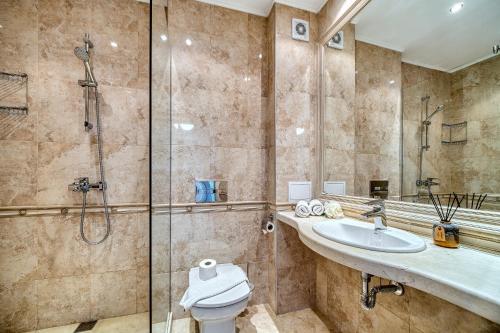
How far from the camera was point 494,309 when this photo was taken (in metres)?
0.49

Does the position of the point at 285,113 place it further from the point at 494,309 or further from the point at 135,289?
the point at 135,289

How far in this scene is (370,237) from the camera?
1130mm

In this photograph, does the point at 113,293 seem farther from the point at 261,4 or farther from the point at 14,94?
the point at 261,4

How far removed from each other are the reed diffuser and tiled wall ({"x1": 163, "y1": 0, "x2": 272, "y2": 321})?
1.14 m

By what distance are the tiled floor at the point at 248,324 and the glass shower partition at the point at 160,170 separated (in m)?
0.18

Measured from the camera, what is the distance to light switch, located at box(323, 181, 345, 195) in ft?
5.18

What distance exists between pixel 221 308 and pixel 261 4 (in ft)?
7.40

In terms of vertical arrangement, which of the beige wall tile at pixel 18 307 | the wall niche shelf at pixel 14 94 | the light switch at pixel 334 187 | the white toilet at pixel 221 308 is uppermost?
the wall niche shelf at pixel 14 94

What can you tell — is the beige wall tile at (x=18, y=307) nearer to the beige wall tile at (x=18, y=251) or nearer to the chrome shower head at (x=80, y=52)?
the beige wall tile at (x=18, y=251)

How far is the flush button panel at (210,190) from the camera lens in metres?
1.63

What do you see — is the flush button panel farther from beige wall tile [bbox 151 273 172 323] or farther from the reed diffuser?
the reed diffuser

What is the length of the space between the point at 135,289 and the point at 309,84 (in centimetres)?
221

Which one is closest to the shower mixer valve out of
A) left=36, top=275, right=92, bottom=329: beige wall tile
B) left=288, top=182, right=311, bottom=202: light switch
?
left=36, top=275, right=92, bottom=329: beige wall tile

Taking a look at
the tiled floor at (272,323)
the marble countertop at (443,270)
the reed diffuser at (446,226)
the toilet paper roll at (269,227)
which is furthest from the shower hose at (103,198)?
the reed diffuser at (446,226)
